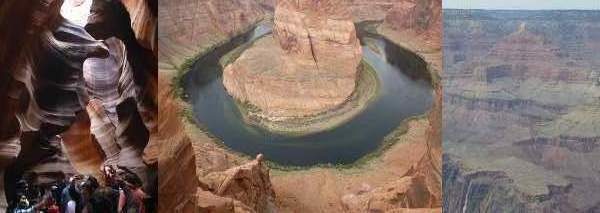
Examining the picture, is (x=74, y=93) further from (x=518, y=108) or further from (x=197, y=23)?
(x=518, y=108)

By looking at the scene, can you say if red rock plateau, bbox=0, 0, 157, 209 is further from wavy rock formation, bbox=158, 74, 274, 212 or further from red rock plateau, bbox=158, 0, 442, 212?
red rock plateau, bbox=158, 0, 442, 212

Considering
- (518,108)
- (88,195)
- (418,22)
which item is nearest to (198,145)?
(88,195)

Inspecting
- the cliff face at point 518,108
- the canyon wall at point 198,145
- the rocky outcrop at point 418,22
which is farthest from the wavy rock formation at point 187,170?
the cliff face at point 518,108

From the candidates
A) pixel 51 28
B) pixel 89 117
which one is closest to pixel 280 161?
pixel 89 117

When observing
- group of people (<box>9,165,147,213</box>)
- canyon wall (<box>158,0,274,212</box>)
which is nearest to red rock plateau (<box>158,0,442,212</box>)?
canyon wall (<box>158,0,274,212</box>)

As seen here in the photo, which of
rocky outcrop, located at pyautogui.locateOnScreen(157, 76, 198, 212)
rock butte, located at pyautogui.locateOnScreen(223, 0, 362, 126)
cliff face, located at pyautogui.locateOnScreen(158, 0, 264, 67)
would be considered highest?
cliff face, located at pyautogui.locateOnScreen(158, 0, 264, 67)
